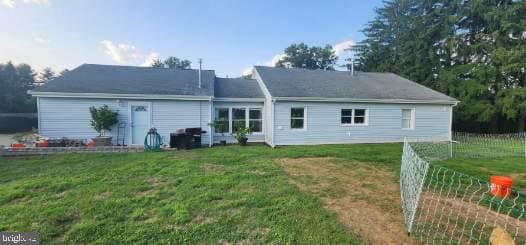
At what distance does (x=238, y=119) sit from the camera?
11.5 meters

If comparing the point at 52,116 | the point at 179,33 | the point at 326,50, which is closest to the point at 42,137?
the point at 52,116

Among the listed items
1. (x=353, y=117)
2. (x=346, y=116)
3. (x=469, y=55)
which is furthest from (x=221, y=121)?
(x=469, y=55)

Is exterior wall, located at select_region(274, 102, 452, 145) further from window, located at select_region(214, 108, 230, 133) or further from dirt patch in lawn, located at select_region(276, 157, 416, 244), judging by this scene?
dirt patch in lawn, located at select_region(276, 157, 416, 244)

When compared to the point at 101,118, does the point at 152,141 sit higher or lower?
lower

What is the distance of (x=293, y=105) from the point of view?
35.3 feet

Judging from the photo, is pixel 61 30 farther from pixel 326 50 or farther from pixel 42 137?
pixel 326 50

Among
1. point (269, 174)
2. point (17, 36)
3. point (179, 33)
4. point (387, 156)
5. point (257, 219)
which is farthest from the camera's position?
point (179, 33)

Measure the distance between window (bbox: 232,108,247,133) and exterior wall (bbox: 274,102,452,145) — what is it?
6.05 ft

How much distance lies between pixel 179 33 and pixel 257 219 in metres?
14.0

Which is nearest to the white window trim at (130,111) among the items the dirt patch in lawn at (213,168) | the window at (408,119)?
the dirt patch in lawn at (213,168)

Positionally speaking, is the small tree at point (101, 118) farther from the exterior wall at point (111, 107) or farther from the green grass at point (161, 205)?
the green grass at point (161, 205)

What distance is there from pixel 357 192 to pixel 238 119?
7.74 metres

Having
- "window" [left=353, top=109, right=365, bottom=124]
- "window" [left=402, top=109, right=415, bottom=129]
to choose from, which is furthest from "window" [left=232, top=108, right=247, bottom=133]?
"window" [left=402, top=109, right=415, bottom=129]

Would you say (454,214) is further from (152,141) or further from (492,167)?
(152,141)
